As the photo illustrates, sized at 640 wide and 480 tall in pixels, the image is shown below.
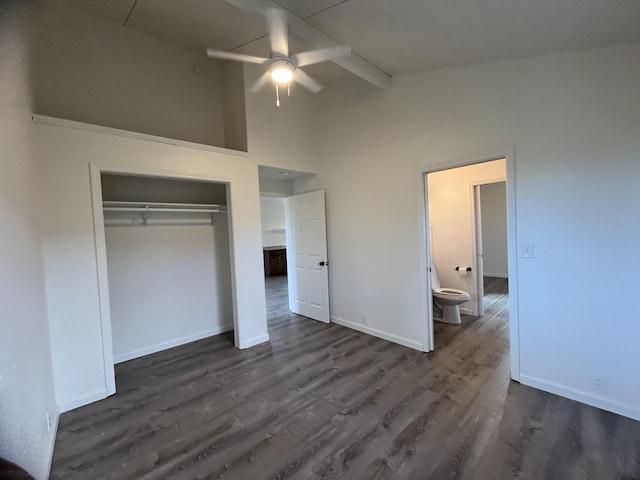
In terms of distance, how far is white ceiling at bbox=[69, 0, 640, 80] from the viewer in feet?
5.73

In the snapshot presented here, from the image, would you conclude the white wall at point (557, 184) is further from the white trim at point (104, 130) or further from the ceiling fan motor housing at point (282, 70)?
the white trim at point (104, 130)

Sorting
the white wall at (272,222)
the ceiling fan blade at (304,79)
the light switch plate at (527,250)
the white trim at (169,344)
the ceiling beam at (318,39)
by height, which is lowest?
the white trim at (169,344)

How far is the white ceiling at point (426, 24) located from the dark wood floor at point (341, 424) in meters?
2.64

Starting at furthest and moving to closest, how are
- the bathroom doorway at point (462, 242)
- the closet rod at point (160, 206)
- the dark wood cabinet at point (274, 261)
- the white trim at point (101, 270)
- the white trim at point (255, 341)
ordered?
the dark wood cabinet at point (274, 261)
the bathroom doorway at point (462, 242)
the white trim at point (255, 341)
the closet rod at point (160, 206)
the white trim at point (101, 270)

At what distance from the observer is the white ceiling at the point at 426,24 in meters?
1.75

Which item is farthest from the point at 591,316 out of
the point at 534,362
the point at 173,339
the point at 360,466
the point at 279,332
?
the point at 173,339

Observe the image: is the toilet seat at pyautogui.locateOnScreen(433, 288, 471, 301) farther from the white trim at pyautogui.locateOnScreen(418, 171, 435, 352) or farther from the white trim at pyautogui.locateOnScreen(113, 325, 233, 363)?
the white trim at pyautogui.locateOnScreen(113, 325, 233, 363)

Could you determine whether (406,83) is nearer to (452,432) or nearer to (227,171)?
(227,171)

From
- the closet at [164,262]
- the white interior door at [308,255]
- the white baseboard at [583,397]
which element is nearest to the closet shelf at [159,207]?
the closet at [164,262]

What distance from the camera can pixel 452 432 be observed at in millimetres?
1983

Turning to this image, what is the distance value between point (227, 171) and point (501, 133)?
2836mm

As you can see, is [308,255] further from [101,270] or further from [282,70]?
[282,70]

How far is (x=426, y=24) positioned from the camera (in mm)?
2070

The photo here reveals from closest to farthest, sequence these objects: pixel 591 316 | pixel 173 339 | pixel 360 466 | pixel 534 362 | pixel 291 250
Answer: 1. pixel 360 466
2. pixel 591 316
3. pixel 534 362
4. pixel 173 339
5. pixel 291 250
